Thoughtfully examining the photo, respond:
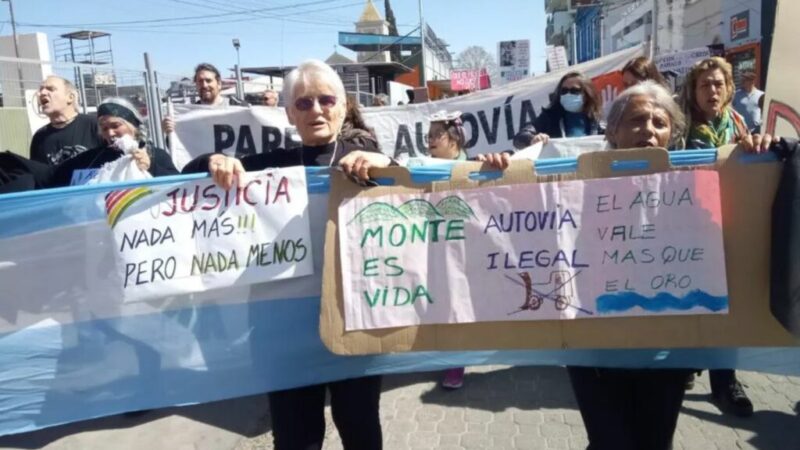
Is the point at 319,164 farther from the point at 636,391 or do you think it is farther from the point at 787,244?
the point at 787,244

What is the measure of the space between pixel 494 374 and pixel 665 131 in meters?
2.32

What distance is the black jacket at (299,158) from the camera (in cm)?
222

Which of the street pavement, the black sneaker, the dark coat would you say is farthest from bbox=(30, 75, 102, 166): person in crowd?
the black sneaker

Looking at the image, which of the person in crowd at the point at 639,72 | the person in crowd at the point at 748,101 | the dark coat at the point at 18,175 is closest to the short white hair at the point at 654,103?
the person in crowd at the point at 639,72

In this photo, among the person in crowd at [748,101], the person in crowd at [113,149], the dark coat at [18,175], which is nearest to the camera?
the dark coat at [18,175]

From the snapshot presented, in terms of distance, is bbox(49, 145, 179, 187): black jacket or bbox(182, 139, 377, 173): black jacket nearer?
bbox(182, 139, 377, 173): black jacket

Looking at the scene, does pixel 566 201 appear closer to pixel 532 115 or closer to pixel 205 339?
pixel 205 339

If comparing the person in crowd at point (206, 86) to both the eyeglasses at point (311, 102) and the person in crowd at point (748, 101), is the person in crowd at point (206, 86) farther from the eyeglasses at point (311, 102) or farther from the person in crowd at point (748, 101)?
the person in crowd at point (748, 101)

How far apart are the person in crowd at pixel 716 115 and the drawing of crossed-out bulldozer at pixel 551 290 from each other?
1560 mm

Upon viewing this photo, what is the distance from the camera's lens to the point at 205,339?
2289 mm

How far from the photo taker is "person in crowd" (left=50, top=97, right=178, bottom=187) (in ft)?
10.3

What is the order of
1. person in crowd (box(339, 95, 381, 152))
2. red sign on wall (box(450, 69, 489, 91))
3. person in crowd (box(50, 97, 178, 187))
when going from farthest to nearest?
red sign on wall (box(450, 69, 489, 91)) → person in crowd (box(50, 97, 178, 187)) → person in crowd (box(339, 95, 381, 152))

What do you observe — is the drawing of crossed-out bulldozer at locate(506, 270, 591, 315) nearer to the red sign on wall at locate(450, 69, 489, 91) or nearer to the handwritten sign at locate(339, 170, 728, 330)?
the handwritten sign at locate(339, 170, 728, 330)

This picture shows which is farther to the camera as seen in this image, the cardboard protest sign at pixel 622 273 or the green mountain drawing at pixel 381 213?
the green mountain drawing at pixel 381 213
